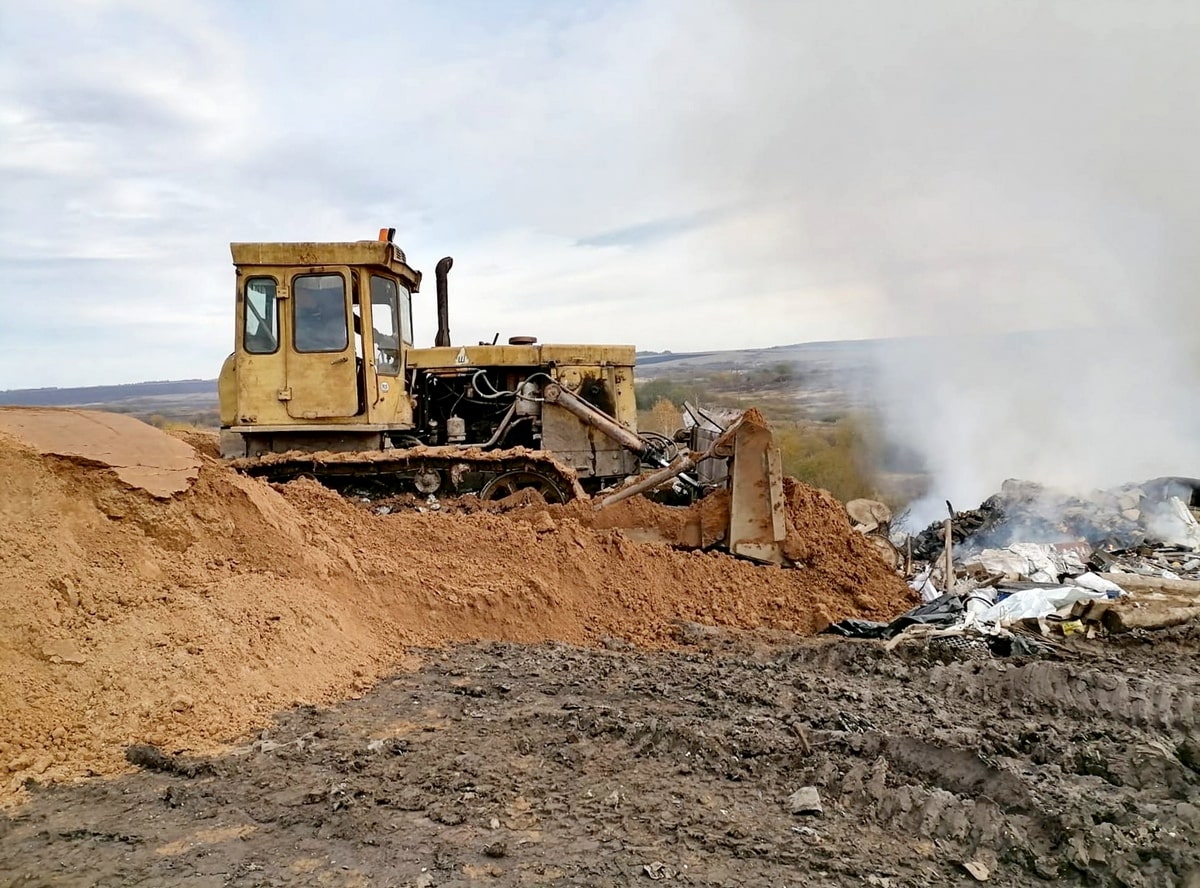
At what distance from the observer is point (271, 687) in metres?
4.69

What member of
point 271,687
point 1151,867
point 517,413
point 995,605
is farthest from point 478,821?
point 517,413

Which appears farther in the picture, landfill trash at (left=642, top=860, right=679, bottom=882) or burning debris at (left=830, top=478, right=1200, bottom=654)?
burning debris at (left=830, top=478, right=1200, bottom=654)

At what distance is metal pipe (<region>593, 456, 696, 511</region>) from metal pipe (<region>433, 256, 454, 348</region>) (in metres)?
3.56

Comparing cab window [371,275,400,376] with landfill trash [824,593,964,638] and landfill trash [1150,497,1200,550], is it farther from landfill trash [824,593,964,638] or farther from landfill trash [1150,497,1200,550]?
landfill trash [1150,497,1200,550]

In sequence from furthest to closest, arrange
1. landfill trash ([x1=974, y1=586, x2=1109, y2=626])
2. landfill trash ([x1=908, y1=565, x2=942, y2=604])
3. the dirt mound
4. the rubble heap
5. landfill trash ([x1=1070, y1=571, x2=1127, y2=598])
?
the rubble heap < landfill trash ([x1=908, y1=565, x2=942, y2=604]) < landfill trash ([x1=1070, y1=571, x2=1127, y2=598]) < landfill trash ([x1=974, y1=586, x2=1109, y2=626]) < the dirt mound

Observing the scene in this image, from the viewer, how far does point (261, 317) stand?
866 cm

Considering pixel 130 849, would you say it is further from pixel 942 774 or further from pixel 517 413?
pixel 517 413

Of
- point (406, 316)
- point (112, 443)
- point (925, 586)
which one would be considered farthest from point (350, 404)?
point (925, 586)

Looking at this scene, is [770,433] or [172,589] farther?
[770,433]

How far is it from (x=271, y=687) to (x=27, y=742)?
113 centimetres

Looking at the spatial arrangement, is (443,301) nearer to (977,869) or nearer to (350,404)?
(350,404)

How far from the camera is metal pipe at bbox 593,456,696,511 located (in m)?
7.55

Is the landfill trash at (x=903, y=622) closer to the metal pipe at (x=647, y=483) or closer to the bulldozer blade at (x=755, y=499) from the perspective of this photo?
the bulldozer blade at (x=755, y=499)

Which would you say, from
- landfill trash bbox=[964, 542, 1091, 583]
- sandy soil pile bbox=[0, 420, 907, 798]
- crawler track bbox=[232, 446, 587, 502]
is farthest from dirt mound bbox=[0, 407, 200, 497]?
landfill trash bbox=[964, 542, 1091, 583]
